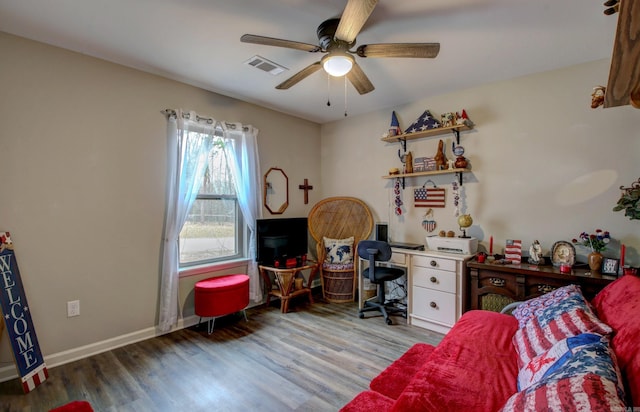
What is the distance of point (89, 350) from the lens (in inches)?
98.0

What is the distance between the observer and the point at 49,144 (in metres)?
2.32

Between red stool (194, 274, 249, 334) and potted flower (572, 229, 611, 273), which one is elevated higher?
potted flower (572, 229, 611, 273)

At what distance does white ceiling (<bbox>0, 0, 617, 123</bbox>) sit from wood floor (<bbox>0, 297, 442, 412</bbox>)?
2.56 meters

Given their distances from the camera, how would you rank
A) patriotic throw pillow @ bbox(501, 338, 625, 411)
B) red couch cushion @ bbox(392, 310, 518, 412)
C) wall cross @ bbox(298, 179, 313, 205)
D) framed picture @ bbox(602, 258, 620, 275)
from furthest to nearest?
wall cross @ bbox(298, 179, 313, 205), framed picture @ bbox(602, 258, 620, 275), red couch cushion @ bbox(392, 310, 518, 412), patriotic throw pillow @ bbox(501, 338, 625, 411)

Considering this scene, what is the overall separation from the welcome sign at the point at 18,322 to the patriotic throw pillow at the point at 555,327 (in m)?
3.10

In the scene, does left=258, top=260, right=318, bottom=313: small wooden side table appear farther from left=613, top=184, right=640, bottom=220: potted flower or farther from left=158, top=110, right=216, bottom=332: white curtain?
left=613, top=184, right=640, bottom=220: potted flower

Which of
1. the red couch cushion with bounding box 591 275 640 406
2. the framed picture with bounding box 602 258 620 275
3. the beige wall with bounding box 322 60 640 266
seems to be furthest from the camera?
the beige wall with bounding box 322 60 640 266

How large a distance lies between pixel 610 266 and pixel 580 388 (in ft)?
7.16

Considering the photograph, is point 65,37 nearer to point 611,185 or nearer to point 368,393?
point 368,393

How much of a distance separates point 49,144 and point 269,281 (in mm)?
2554

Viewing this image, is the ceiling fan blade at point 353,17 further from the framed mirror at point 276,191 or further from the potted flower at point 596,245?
the potted flower at point 596,245

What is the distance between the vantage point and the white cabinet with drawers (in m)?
2.88

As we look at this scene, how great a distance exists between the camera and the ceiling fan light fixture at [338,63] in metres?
2.00


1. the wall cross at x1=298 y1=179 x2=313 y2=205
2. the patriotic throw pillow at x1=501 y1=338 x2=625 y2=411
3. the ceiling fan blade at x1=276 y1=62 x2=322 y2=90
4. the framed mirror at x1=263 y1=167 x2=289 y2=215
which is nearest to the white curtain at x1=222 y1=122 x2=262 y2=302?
the framed mirror at x1=263 y1=167 x2=289 y2=215
